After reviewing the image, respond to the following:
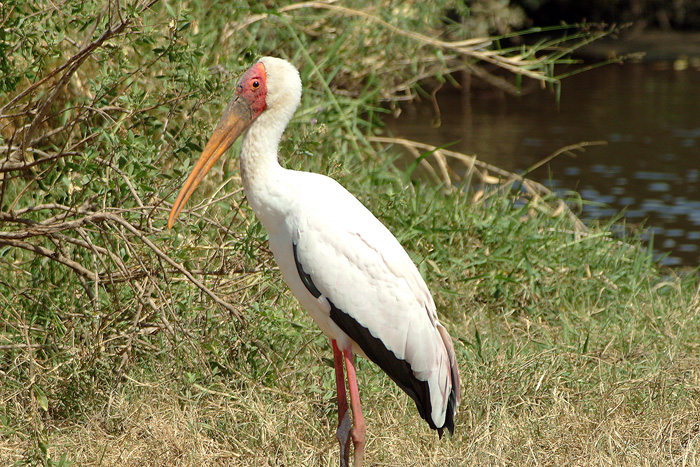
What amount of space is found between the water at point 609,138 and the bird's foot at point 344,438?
9.45ft

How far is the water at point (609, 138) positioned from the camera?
717cm

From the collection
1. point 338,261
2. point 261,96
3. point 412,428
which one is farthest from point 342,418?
point 261,96

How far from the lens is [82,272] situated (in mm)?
3211

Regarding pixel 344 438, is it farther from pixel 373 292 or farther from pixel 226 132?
pixel 226 132

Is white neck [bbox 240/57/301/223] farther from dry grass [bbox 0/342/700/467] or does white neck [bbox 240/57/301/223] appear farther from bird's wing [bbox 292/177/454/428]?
dry grass [bbox 0/342/700/467]

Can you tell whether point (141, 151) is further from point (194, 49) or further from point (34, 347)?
point (34, 347)

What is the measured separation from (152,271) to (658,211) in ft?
17.0

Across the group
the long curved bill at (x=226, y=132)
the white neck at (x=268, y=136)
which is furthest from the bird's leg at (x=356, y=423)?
the long curved bill at (x=226, y=132)

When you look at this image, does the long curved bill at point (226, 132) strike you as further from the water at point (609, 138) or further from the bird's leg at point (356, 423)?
the water at point (609, 138)

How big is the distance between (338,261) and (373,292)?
0.15 m

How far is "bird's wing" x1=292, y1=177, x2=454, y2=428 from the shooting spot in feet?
9.05

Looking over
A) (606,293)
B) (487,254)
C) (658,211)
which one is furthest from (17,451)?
(658,211)

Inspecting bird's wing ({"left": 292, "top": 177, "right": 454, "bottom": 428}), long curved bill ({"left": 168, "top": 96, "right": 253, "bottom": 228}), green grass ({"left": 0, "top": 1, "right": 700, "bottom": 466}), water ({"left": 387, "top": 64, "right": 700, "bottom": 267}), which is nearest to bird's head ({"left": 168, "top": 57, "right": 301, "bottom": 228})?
long curved bill ({"left": 168, "top": 96, "right": 253, "bottom": 228})

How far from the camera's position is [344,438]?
2881mm
